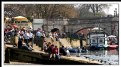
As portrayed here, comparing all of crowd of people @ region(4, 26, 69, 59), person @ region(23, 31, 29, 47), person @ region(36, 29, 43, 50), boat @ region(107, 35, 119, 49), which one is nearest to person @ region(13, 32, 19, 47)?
crowd of people @ region(4, 26, 69, 59)

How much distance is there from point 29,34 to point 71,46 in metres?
0.61

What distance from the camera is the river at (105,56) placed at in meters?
9.45

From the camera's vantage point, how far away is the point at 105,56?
373 inches

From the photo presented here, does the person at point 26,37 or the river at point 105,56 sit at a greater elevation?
the person at point 26,37

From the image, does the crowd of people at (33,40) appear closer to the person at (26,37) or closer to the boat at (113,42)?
the person at (26,37)

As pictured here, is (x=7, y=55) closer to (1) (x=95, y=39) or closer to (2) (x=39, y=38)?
(2) (x=39, y=38)

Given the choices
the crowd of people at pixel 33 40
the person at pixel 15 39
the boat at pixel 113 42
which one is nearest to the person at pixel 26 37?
the crowd of people at pixel 33 40

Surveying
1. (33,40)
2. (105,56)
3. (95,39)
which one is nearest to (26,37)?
(33,40)

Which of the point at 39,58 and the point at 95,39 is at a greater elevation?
the point at 95,39

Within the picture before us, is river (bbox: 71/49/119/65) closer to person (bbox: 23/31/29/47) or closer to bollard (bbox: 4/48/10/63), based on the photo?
person (bbox: 23/31/29/47)

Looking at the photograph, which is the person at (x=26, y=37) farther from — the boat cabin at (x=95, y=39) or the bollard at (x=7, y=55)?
the boat cabin at (x=95, y=39)

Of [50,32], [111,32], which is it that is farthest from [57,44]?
[111,32]

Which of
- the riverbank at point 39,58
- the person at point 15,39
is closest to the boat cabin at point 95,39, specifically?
the riverbank at point 39,58

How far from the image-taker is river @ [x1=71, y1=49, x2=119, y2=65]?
31.0ft
